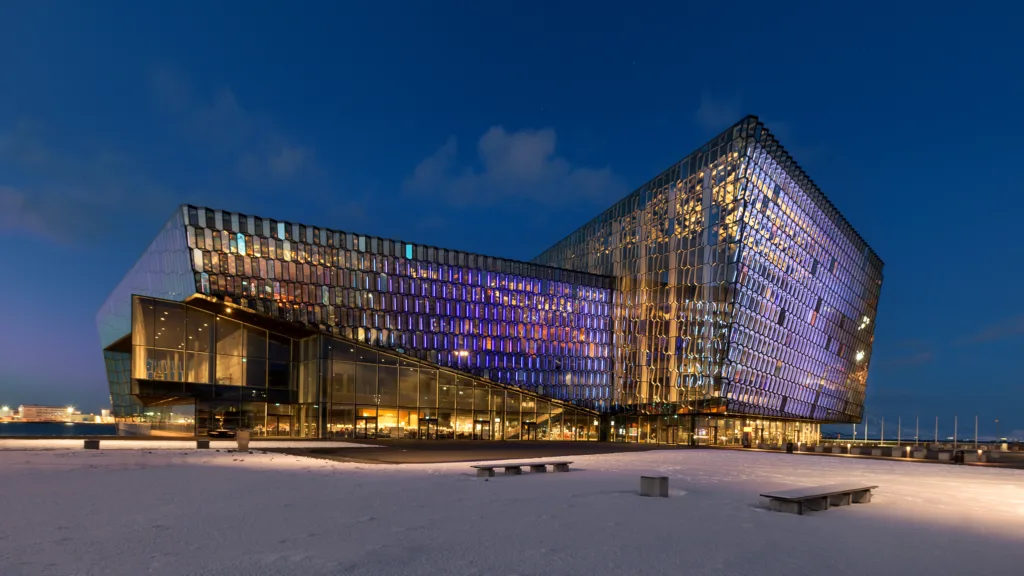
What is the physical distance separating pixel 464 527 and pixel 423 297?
1737 inches

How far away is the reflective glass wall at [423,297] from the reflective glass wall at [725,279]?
4.36 m

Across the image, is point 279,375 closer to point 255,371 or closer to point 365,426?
point 255,371

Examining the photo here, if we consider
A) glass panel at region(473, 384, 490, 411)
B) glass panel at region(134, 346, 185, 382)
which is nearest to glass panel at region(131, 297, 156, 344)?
glass panel at region(134, 346, 185, 382)

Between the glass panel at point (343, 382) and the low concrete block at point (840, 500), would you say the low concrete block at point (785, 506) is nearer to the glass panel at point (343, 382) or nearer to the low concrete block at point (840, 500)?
the low concrete block at point (840, 500)

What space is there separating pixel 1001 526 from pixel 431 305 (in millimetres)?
45712

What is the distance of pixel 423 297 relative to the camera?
2131 inches

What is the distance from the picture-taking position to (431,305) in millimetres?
54469

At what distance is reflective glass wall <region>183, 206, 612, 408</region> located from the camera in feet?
150

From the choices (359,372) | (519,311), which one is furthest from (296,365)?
(519,311)

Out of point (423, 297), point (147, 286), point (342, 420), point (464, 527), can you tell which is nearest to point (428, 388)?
point (342, 420)

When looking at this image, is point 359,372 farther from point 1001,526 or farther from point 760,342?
point 1001,526

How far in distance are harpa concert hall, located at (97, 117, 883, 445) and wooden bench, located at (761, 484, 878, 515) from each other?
41.0 m

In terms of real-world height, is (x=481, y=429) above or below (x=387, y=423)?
below

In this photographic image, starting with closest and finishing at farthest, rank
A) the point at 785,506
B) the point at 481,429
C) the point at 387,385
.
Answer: the point at 785,506, the point at 387,385, the point at 481,429
